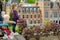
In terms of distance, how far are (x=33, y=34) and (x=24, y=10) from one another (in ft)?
2.70

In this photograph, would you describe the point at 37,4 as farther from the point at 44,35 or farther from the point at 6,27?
the point at 6,27

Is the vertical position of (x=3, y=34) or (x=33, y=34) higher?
(x=3, y=34)

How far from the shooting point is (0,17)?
251cm

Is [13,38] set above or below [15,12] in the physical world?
below

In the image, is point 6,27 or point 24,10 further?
point 24,10

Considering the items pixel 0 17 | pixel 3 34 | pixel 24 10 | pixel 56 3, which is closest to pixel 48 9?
pixel 56 3

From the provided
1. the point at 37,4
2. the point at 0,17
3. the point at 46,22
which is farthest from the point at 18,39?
the point at 37,4

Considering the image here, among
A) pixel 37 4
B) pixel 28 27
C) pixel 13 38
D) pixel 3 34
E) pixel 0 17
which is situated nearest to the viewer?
pixel 3 34

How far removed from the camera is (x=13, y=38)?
2.35m

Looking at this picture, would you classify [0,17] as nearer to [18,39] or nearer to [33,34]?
[18,39]

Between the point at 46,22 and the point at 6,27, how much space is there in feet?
2.90

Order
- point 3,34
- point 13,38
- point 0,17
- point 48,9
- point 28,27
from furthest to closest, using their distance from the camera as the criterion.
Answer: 1. point 48,9
2. point 28,27
3. point 0,17
4. point 13,38
5. point 3,34

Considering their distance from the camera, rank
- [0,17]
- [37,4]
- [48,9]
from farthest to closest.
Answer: [48,9] < [37,4] < [0,17]

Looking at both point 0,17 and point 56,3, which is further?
point 56,3
